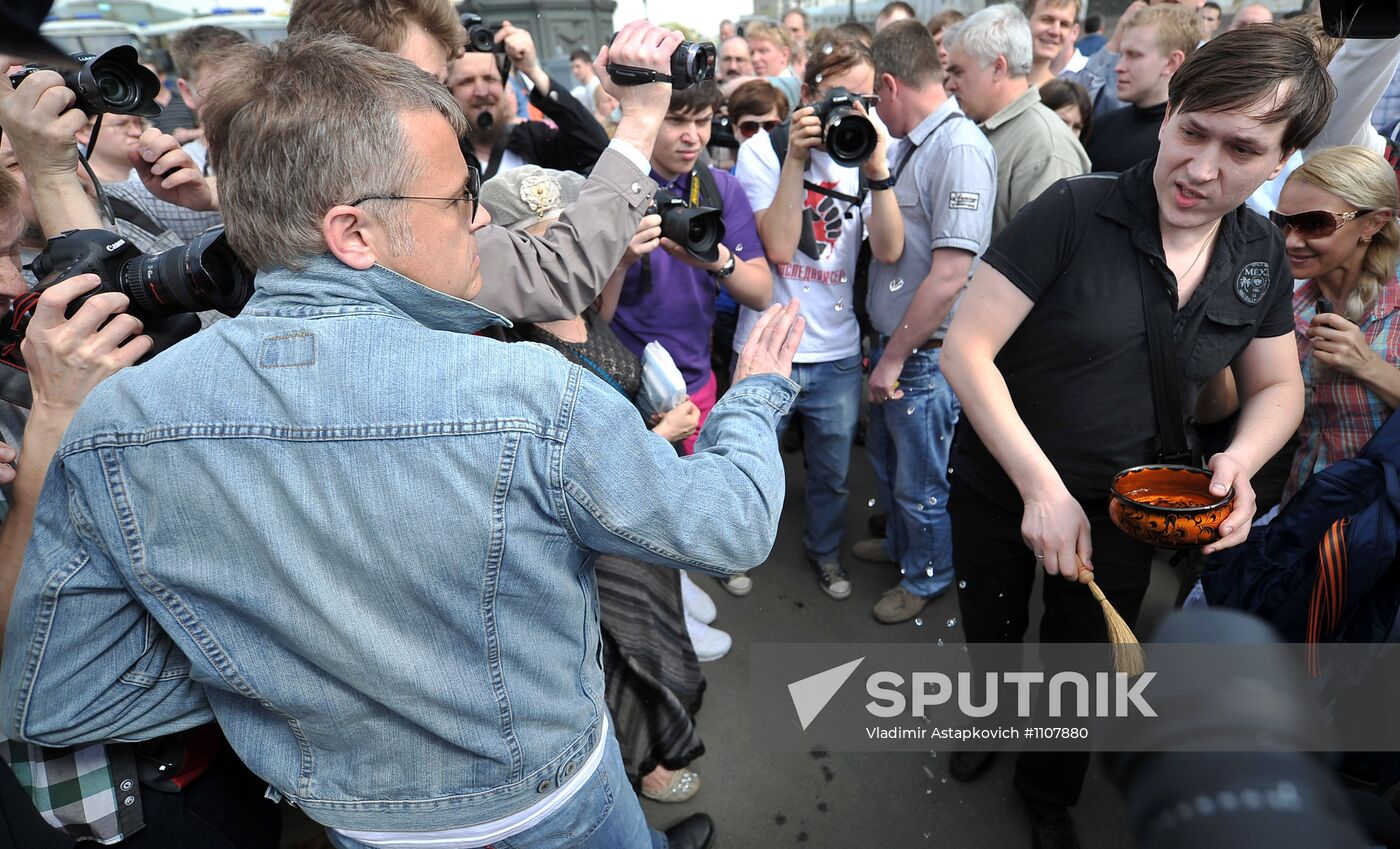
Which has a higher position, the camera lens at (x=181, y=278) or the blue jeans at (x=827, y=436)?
the camera lens at (x=181, y=278)

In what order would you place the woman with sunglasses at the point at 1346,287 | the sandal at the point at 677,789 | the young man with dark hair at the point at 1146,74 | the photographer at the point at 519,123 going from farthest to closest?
the young man with dark hair at the point at 1146,74
the photographer at the point at 519,123
the sandal at the point at 677,789
the woman with sunglasses at the point at 1346,287

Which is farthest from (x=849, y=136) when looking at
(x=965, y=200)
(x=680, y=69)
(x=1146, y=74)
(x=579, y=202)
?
(x=1146, y=74)

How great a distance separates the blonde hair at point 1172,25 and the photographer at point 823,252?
4.61ft

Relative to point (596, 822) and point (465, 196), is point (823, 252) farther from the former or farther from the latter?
point (596, 822)

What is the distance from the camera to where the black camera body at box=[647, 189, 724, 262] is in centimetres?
230

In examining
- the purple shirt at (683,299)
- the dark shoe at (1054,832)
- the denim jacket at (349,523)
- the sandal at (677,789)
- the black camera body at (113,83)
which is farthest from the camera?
the purple shirt at (683,299)

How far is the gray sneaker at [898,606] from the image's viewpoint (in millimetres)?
3234

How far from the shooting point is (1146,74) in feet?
12.0

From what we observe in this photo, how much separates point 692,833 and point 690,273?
5.96 feet

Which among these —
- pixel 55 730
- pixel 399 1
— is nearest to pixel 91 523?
pixel 55 730

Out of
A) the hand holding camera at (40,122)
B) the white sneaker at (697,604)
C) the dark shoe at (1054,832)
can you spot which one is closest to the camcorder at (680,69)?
the hand holding camera at (40,122)

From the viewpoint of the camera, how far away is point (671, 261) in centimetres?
286

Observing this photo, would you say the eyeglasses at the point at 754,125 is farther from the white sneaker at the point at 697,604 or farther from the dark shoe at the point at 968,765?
the dark shoe at the point at 968,765

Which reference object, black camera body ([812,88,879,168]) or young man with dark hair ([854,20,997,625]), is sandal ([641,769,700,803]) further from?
black camera body ([812,88,879,168])
